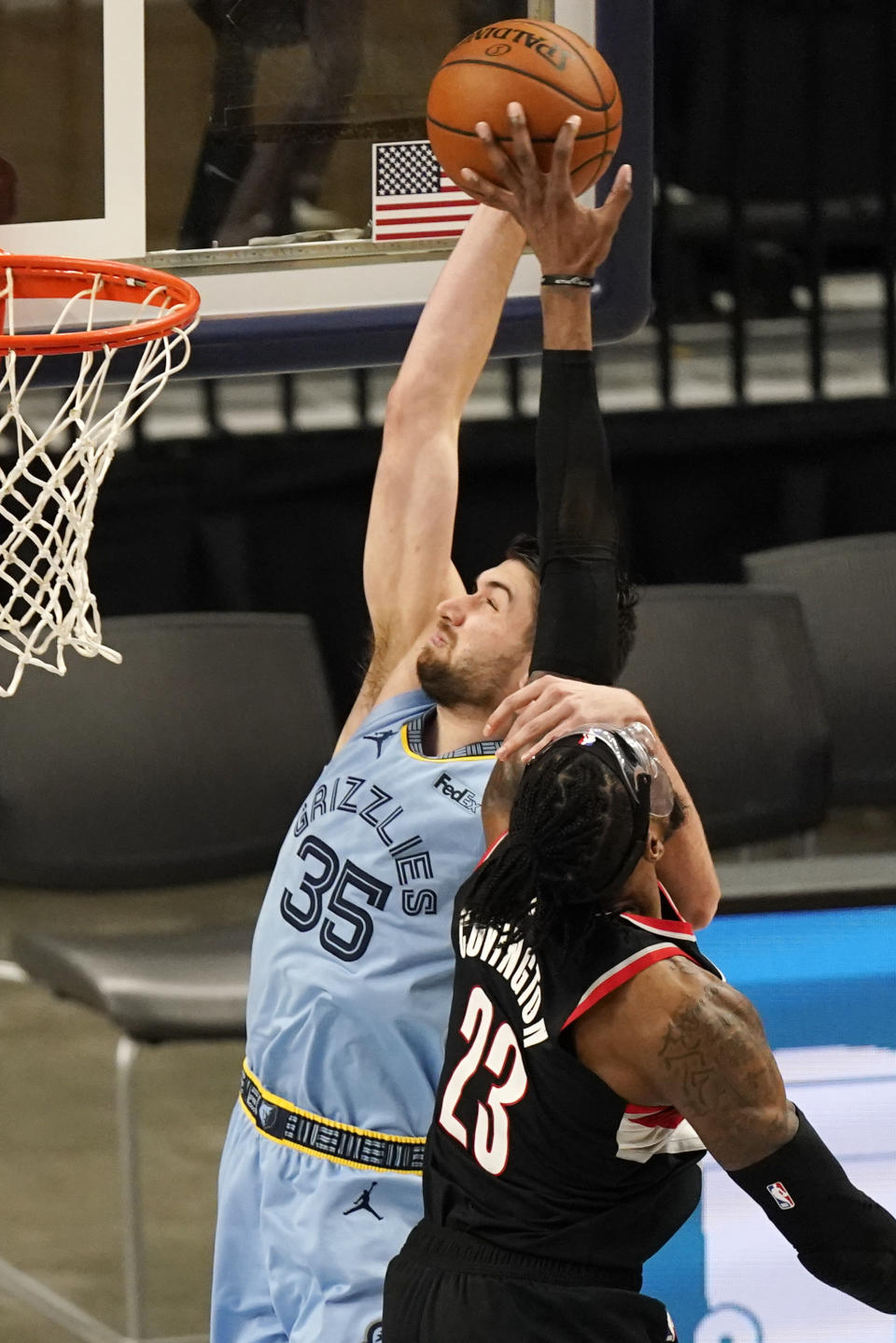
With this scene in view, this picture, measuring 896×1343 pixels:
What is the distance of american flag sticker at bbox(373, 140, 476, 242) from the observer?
3270mm

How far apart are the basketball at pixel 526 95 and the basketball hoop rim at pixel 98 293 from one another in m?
0.45

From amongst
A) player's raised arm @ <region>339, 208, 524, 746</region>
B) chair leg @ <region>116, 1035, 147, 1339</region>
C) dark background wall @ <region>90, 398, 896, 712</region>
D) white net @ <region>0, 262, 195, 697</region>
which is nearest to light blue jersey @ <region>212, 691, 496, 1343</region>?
player's raised arm @ <region>339, 208, 524, 746</region>

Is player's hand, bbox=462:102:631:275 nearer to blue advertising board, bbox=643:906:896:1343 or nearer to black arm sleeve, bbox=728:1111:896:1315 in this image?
black arm sleeve, bbox=728:1111:896:1315

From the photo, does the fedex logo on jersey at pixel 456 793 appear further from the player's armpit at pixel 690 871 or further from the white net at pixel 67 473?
the white net at pixel 67 473

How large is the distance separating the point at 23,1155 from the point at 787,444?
344cm

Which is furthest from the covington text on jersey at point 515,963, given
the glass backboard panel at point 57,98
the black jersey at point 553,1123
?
the glass backboard panel at point 57,98

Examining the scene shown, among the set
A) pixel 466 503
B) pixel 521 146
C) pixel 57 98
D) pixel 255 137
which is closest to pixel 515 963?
pixel 521 146

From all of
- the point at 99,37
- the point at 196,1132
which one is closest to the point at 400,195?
the point at 99,37

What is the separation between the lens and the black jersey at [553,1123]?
186cm

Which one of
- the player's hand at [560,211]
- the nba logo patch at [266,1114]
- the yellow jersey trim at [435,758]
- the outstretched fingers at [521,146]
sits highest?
the outstretched fingers at [521,146]

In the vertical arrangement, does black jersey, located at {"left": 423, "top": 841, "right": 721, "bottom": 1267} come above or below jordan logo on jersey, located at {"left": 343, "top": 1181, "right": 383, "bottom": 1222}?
above

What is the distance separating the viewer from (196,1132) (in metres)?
4.45

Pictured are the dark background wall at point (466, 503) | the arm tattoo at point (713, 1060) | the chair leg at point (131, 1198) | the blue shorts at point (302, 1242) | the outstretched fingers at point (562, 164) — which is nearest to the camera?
the arm tattoo at point (713, 1060)

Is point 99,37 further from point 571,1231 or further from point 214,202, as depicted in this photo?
point 571,1231
